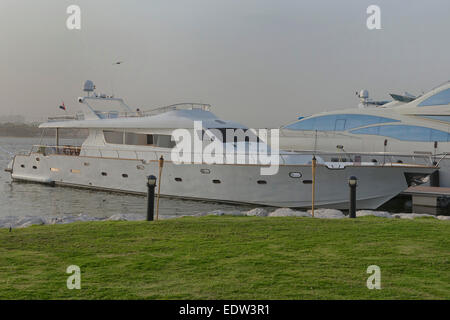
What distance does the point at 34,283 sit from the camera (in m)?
5.25

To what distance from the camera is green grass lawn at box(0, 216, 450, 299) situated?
4.97m

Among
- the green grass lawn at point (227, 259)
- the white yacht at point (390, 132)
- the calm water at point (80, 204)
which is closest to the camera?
the green grass lawn at point (227, 259)

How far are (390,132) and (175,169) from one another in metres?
14.0

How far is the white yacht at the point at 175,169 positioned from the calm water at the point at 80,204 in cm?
43

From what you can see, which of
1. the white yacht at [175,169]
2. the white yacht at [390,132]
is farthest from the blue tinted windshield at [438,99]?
the white yacht at [175,169]

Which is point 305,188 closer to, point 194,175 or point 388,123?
point 194,175

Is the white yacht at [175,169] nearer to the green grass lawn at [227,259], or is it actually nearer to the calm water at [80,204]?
the calm water at [80,204]

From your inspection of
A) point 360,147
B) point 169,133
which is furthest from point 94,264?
point 360,147

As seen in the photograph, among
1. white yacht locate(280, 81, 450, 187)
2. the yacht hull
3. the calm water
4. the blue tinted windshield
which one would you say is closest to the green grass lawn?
the yacht hull

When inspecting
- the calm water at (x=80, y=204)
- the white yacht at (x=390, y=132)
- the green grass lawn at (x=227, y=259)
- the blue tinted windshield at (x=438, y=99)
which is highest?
the blue tinted windshield at (x=438, y=99)

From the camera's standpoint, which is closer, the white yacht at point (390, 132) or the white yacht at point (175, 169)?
the white yacht at point (175, 169)

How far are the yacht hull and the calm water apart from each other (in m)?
0.49

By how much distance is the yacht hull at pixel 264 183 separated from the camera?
1686 centimetres

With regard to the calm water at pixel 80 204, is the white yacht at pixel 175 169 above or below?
above
